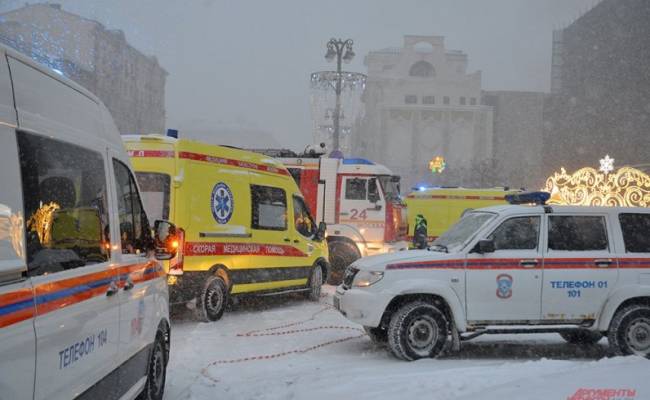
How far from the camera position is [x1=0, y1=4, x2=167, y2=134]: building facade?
155 feet

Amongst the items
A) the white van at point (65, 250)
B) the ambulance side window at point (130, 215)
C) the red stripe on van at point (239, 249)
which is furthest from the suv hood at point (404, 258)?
the white van at point (65, 250)

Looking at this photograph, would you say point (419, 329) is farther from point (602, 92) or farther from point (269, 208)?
point (602, 92)

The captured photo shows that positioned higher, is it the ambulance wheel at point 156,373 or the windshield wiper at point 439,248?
the windshield wiper at point 439,248

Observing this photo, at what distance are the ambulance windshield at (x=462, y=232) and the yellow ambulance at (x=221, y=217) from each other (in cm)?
344

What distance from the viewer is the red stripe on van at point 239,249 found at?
31.6 ft

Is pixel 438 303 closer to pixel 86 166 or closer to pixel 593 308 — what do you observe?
pixel 593 308

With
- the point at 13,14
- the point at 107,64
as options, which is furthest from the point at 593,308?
the point at 107,64

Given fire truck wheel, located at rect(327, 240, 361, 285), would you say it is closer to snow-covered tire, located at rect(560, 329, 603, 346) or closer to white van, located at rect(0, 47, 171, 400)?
snow-covered tire, located at rect(560, 329, 603, 346)

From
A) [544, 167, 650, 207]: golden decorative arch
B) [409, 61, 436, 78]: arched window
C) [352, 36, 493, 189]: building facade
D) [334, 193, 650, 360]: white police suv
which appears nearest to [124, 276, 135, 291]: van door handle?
[334, 193, 650, 360]: white police suv

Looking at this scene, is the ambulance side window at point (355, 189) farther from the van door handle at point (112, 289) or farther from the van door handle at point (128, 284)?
the van door handle at point (112, 289)

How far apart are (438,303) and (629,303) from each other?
234cm

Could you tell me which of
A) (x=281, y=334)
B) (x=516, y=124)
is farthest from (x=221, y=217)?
(x=516, y=124)

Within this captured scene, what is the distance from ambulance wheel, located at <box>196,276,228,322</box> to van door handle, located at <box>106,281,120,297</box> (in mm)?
5650

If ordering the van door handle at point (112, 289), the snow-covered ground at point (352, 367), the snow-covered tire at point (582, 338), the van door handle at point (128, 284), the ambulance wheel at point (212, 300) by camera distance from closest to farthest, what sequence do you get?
the van door handle at point (112, 289) → the van door handle at point (128, 284) → the snow-covered ground at point (352, 367) → the snow-covered tire at point (582, 338) → the ambulance wheel at point (212, 300)
